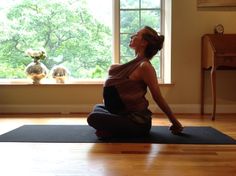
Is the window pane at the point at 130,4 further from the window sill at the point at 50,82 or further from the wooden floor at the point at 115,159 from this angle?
the wooden floor at the point at 115,159

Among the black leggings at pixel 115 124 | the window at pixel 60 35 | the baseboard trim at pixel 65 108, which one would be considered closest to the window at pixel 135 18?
the window at pixel 60 35

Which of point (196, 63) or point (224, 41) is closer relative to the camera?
point (224, 41)

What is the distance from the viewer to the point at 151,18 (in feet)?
14.1

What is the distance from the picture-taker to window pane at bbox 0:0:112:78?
4.40m

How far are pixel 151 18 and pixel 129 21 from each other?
27cm

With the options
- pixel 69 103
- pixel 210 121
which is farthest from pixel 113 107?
pixel 69 103

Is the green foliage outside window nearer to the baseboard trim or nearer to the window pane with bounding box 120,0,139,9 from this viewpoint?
the window pane with bounding box 120,0,139,9

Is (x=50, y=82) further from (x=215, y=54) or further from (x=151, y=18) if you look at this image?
(x=215, y=54)

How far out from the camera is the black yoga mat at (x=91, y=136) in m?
2.40

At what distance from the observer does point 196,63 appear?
13.4 feet

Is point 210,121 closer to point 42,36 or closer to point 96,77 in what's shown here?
point 96,77

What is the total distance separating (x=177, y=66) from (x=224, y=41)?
0.58 m

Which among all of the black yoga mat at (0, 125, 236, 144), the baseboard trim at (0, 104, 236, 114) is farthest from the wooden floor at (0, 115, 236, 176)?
the baseboard trim at (0, 104, 236, 114)

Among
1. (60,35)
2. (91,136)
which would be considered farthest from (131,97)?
(60,35)
